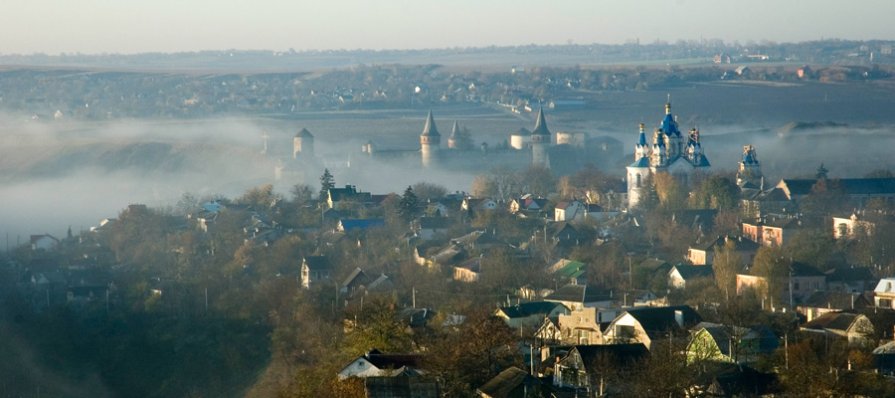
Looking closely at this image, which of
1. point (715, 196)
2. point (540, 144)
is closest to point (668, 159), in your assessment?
point (715, 196)

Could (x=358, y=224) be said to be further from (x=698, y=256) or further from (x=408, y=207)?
(x=698, y=256)

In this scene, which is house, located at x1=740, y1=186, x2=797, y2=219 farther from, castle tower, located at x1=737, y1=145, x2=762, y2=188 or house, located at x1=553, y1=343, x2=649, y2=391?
house, located at x1=553, y1=343, x2=649, y2=391

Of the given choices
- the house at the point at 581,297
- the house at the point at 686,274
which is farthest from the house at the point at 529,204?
the house at the point at 581,297

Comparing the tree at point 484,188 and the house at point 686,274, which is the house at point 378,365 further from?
the tree at point 484,188

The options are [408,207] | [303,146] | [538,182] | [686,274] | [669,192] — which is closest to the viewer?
[686,274]

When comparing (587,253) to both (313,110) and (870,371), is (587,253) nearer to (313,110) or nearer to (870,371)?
(870,371)

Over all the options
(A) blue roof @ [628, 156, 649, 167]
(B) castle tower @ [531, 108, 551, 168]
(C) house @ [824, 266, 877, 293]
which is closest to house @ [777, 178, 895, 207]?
(A) blue roof @ [628, 156, 649, 167]

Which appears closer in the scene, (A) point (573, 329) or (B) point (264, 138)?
(A) point (573, 329)
